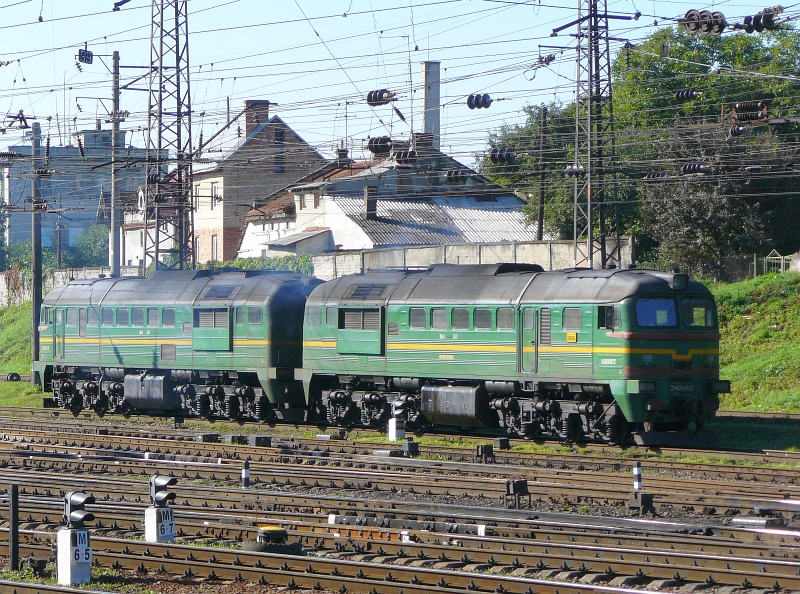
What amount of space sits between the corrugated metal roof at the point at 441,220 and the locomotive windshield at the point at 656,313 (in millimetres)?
35505

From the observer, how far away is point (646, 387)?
22125mm

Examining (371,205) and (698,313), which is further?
(371,205)

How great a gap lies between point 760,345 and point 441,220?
29.9 meters

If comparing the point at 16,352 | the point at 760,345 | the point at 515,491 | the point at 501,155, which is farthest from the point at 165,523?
the point at 16,352

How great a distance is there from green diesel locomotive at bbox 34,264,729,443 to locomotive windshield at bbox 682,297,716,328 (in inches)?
1.1

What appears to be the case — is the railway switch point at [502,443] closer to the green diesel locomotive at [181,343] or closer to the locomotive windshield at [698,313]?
the locomotive windshield at [698,313]

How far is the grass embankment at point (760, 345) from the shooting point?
100 feet

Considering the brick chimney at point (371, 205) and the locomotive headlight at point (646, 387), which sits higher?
the brick chimney at point (371, 205)

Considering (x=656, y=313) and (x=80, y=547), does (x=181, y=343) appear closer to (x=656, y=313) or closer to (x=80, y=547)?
(x=656, y=313)

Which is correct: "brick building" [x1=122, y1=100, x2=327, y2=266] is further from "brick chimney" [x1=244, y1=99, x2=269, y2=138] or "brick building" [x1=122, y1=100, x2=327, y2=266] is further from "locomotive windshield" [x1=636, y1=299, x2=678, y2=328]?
"locomotive windshield" [x1=636, y1=299, x2=678, y2=328]

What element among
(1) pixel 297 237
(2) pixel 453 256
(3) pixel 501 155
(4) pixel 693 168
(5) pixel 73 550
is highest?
(4) pixel 693 168

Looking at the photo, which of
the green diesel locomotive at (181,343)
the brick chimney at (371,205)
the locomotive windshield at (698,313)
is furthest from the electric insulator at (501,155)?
the brick chimney at (371,205)

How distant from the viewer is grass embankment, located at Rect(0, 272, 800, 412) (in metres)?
30.5

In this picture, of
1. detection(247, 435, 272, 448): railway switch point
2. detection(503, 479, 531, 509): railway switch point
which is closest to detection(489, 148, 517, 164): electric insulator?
detection(247, 435, 272, 448): railway switch point
